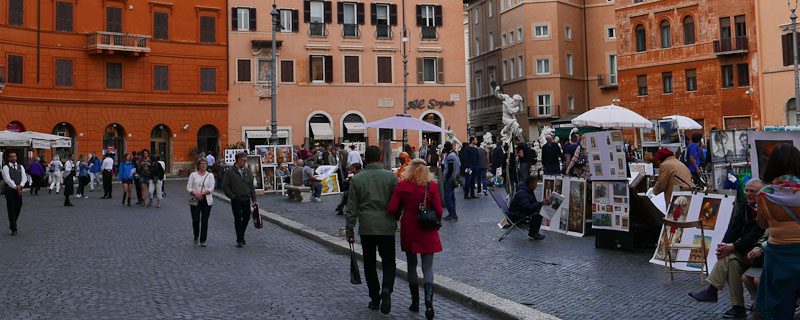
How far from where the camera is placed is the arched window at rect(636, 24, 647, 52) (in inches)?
1997

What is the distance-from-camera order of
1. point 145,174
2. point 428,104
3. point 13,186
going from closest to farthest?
point 13,186, point 145,174, point 428,104

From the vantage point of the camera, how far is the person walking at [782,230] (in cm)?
530

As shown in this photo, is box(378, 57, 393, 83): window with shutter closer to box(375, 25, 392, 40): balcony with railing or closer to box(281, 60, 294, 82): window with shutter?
box(375, 25, 392, 40): balcony with railing

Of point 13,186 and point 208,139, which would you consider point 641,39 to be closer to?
point 208,139

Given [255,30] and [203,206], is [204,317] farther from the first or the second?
[255,30]

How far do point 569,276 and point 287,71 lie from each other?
40784 millimetres

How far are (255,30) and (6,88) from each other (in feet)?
47.9

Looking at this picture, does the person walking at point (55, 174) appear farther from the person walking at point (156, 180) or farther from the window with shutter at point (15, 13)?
the window with shutter at point (15, 13)

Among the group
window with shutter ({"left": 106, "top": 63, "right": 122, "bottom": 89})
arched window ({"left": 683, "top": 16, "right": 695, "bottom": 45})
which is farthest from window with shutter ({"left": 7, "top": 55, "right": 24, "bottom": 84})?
arched window ({"left": 683, "top": 16, "right": 695, "bottom": 45})

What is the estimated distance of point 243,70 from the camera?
47969 mm

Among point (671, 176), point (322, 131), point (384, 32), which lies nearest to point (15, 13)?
point (322, 131)

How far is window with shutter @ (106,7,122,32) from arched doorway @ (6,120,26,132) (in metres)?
7.30

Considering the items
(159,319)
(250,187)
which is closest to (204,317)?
(159,319)

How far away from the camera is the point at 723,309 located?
7.15 meters
